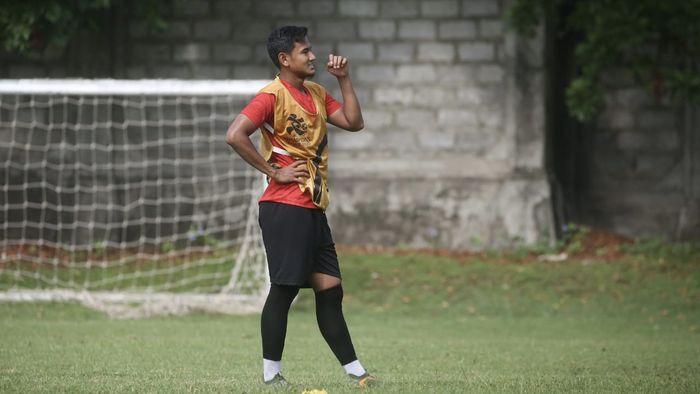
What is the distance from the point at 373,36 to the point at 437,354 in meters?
7.26

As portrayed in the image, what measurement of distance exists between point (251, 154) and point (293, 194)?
0.29 metres

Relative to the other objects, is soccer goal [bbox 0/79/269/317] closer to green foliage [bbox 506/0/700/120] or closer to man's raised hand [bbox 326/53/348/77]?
green foliage [bbox 506/0/700/120]

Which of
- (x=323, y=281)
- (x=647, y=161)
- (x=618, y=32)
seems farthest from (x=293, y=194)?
(x=647, y=161)

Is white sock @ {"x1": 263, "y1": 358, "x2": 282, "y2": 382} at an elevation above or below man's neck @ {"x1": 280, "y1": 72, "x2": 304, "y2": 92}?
below

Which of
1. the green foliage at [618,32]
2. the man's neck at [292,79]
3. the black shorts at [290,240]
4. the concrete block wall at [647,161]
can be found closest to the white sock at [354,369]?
the black shorts at [290,240]

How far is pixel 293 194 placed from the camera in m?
5.91

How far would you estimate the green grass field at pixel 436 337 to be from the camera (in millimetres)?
6434

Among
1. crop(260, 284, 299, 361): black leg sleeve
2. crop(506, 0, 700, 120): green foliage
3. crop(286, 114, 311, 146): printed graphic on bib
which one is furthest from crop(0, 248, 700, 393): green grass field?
crop(506, 0, 700, 120): green foliage

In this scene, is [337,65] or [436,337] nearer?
[337,65]

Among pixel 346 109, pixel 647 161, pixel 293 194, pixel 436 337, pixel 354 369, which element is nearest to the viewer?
pixel 293 194

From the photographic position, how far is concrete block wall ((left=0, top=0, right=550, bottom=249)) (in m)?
14.9

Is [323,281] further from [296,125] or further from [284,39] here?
[284,39]

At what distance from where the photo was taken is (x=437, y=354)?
8.54 metres

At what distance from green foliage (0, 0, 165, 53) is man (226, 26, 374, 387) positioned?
25.2ft
